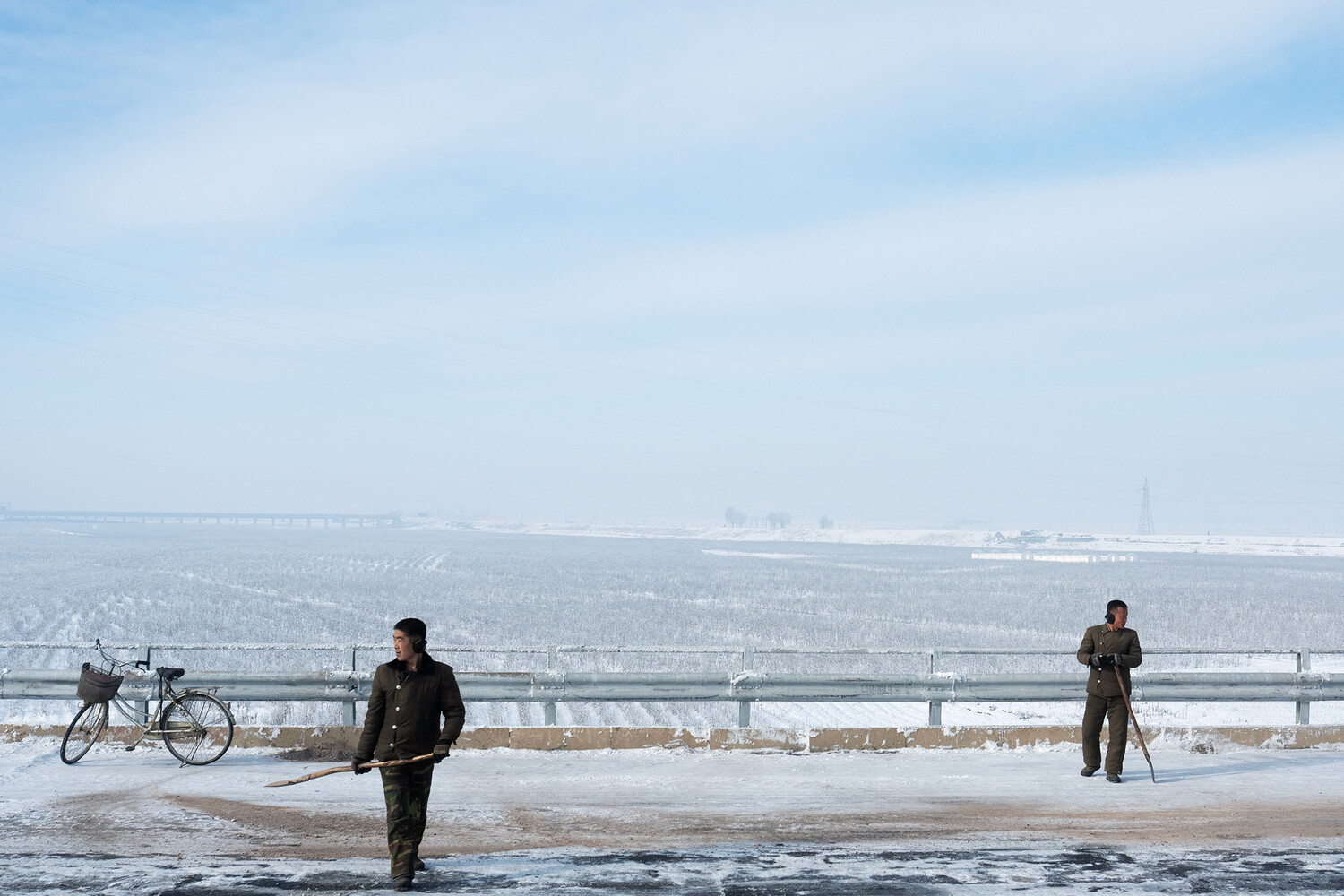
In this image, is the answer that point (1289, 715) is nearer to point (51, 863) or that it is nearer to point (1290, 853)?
point (1290, 853)

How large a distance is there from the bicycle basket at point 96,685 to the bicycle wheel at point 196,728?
52cm

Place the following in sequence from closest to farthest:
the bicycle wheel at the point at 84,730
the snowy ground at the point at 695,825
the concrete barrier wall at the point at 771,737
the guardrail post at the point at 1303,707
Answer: the snowy ground at the point at 695,825 < the bicycle wheel at the point at 84,730 < the concrete barrier wall at the point at 771,737 < the guardrail post at the point at 1303,707

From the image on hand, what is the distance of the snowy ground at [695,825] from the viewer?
6.71 m

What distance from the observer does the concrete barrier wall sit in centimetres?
1080

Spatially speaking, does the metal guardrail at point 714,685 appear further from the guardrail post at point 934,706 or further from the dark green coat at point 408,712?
the dark green coat at point 408,712

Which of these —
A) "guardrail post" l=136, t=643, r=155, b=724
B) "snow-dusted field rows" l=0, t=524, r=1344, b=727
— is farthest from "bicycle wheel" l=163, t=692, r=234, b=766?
"snow-dusted field rows" l=0, t=524, r=1344, b=727

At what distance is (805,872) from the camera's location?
6.84m

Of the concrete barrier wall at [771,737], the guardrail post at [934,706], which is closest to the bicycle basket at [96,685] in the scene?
the concrete barrier wall at [771,737]

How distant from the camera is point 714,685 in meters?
11.6

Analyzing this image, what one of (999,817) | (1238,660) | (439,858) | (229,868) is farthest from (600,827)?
(1238,660)

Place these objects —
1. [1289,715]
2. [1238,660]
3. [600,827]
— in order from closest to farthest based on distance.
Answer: [600,827] < [1289,715] < [1238,660]

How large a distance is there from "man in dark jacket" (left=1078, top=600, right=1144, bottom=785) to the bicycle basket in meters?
9.09

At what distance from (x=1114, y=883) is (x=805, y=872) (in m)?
1.93

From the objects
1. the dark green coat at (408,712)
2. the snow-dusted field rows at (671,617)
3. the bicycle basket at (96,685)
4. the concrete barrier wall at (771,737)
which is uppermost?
the dark green coat at (408,712)
